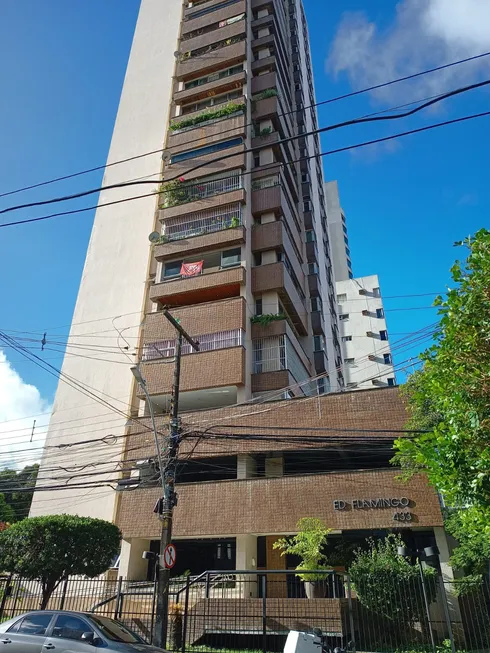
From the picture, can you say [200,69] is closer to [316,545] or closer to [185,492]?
[185,492]

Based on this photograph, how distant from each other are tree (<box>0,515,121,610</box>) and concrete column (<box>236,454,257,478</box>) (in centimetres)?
617

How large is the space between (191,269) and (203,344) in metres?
5.25

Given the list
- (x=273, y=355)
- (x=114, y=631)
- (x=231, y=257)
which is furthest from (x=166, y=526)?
(x=231, y=257)

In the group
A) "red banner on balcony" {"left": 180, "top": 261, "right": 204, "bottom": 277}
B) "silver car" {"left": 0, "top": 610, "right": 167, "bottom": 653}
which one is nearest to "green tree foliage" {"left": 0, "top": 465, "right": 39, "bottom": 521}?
"red banner on balcony" {"left": 180, "top": 261, "right": 204, "bottom": 277}

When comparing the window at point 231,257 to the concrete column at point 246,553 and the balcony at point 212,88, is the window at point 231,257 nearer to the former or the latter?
the balcony at point 212,88

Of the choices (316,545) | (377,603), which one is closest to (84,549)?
(316,545)

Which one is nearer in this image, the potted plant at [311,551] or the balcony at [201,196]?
the potted plant at [311,551]

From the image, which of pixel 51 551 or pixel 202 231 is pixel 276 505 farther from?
pixel 202 231

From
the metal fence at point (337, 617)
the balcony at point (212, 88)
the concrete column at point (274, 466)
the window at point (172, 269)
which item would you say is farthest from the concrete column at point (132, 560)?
the balcony at point (212, 88)

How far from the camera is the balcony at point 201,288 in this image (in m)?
25.5

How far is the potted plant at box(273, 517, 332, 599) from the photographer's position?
13953mm

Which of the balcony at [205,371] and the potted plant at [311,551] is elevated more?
the balcony at [205,371]

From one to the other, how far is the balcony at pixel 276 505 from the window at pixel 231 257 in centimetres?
1254

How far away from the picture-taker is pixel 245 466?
19359 mm
